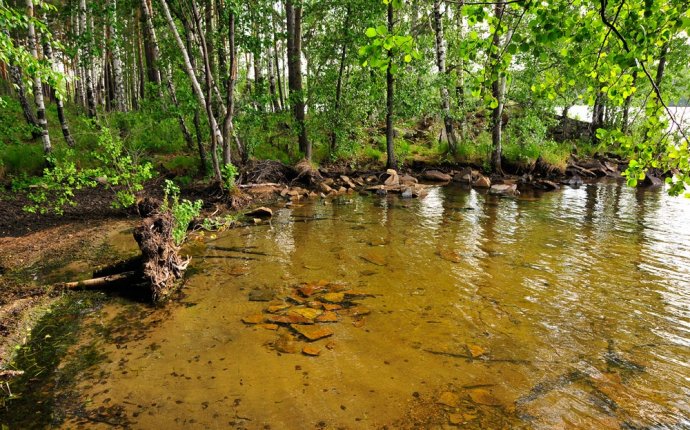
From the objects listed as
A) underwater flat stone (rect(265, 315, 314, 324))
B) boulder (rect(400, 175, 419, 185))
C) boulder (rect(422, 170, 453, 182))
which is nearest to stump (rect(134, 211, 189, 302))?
underwater flat stone (rect(265, 315, 314, 324))

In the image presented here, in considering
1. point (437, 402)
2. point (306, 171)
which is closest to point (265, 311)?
point (437, 402)

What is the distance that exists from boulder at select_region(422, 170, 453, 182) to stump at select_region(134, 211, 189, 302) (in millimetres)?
13752

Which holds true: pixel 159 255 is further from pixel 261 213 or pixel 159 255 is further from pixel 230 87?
pixel 230 87

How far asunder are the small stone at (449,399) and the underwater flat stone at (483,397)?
0.15m

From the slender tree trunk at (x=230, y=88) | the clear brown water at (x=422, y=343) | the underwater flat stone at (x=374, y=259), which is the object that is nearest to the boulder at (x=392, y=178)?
the slender tree trunk at (x=230, y=88)

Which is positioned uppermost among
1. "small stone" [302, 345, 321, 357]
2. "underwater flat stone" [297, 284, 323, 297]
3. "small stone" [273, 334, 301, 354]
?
"underwater flat stone" [297, 284, 323, 297]

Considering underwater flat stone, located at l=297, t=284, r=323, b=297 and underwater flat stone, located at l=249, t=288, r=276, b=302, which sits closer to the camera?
underwater flat stone, located at l=249, t=288, r=276, b=302

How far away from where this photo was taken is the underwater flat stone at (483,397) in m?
3.27

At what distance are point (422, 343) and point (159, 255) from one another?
381 cm

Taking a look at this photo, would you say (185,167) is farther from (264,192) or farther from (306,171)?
(306,171)

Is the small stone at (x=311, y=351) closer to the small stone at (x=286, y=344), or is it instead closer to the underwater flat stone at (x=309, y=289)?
the small stone at (x=286, y=344)

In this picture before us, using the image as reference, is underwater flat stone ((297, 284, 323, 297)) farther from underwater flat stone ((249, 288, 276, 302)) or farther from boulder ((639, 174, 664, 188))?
boulder ((639, 174, 664, 188))

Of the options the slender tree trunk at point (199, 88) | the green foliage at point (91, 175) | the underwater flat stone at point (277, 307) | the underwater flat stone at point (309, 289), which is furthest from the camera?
the slender tree trunk at point (199, 88)

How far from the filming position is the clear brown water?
318 cm
